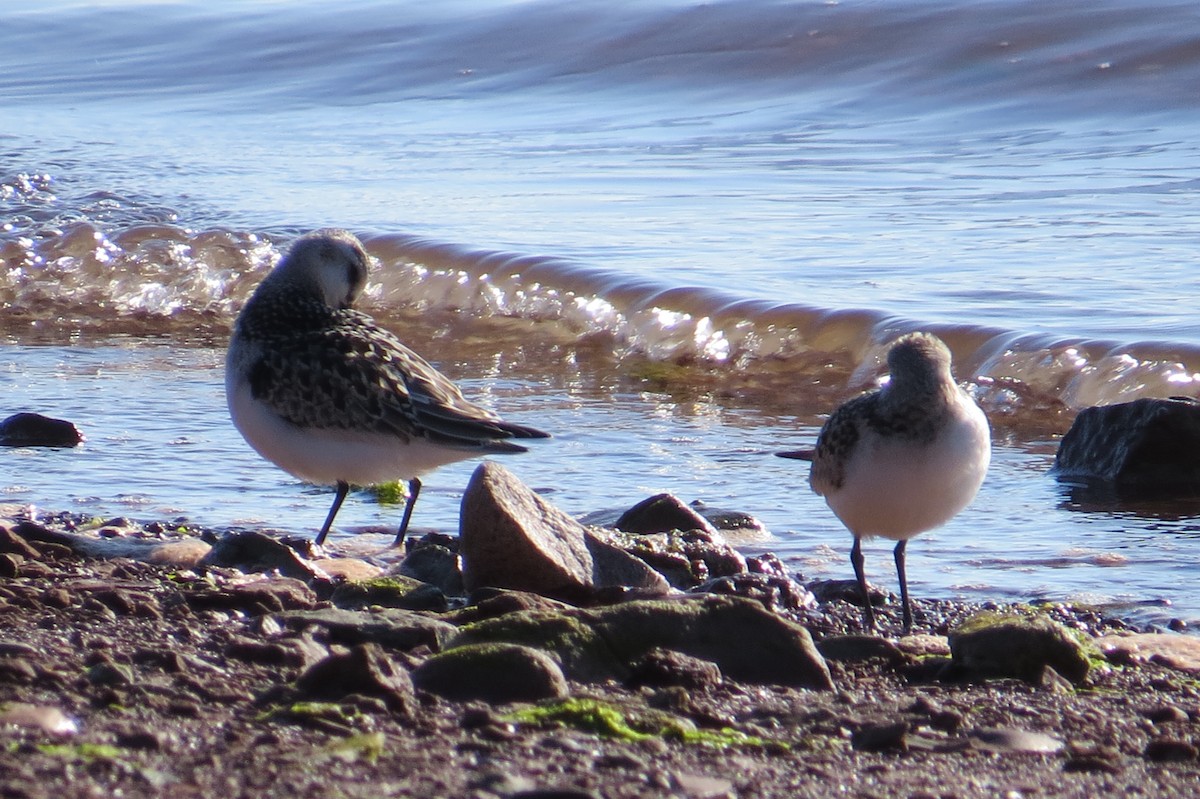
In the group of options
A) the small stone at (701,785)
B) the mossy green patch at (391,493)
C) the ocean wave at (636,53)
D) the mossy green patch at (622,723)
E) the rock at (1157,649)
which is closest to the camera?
the small stone at (701,785)

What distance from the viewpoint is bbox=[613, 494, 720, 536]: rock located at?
18.6 feet

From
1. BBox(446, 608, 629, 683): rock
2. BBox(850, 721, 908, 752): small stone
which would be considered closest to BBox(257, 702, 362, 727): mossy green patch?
BBox(446, 608, 629, 683): rock

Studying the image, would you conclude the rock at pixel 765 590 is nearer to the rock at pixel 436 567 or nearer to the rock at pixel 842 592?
the rock at pixel 842 592

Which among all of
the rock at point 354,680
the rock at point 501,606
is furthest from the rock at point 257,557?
the rock at point 354,680

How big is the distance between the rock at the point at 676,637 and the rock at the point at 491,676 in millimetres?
235

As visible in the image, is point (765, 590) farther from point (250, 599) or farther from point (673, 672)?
point (250, 599)

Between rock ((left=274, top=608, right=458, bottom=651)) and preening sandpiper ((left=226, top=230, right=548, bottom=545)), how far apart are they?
143cm

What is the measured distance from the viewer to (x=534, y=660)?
11.6 ft

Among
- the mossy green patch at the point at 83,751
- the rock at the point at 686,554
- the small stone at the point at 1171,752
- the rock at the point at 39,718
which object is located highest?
the mossy green patch at the point at 83,751

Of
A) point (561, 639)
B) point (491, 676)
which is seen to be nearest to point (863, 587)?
point (561, 639)

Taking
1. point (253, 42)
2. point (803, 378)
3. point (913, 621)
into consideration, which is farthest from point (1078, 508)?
point (253, 42)

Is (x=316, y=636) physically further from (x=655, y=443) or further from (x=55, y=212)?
(x=55, y=212)

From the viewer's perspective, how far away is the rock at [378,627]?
3857mm

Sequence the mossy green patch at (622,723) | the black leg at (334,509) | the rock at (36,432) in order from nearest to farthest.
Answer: the mossy green patch at (622,723), the black leg at (334,509), the rock at (36,432)
